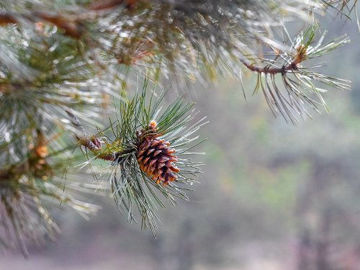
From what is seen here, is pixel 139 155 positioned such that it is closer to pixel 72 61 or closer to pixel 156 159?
pixel 156 159

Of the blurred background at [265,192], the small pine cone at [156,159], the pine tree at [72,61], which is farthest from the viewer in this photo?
the blurred background at [265,192]

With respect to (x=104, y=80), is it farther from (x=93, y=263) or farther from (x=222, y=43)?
(x=93, y=263)

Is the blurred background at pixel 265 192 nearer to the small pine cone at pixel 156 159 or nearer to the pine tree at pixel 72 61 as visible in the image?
the small pine cone at pixel 156 159

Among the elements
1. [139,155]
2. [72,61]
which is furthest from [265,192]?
[72,61]

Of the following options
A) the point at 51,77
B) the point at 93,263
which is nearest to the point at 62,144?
the point at 51,77

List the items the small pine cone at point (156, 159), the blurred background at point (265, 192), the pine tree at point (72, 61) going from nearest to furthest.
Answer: the pine tree at point (72, 61) < the small pine cone at point (156, 159) < the blurred background at point (265, 192)

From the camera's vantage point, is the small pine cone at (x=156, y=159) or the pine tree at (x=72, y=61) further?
the small pine cone at (x=156, y=159)

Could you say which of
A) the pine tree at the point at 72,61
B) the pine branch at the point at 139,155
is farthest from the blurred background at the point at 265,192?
the pine tree at the point at 72,61
